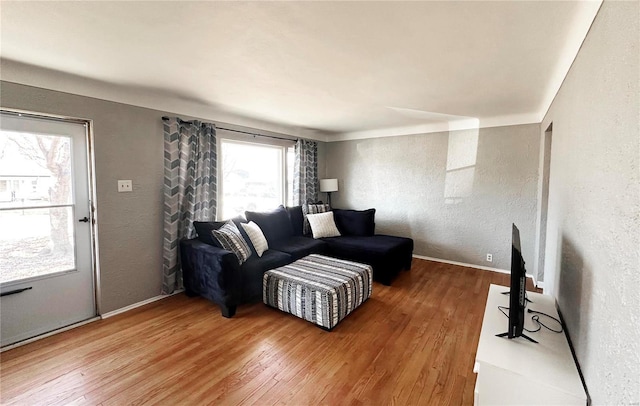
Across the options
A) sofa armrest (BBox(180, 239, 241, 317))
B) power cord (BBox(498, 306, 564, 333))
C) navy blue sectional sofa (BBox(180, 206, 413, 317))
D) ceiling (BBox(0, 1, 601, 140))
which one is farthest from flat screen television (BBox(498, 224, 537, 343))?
sofa armrest (BBox(180, 239, 241, 317))

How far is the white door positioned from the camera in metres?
2.21

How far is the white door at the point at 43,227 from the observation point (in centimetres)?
221

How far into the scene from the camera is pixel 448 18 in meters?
1.49

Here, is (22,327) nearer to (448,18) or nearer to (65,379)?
(65,379)

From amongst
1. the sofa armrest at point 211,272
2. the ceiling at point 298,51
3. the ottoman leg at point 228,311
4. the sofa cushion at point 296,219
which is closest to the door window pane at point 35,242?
the sofa armrest at point 211,272

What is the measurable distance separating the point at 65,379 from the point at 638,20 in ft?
11.2

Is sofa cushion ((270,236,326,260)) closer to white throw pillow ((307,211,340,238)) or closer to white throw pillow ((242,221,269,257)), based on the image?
white throw pillow ((307,211,340,238))

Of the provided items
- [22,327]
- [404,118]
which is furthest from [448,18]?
[22,327]

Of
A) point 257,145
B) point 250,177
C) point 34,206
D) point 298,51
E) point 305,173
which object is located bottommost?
point 34,206

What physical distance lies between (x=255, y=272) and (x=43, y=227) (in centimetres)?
191

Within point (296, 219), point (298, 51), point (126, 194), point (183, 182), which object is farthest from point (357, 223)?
point (126, 194)

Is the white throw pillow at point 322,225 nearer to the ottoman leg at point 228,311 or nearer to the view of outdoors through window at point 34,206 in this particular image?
the ottoman leg at point 228,311

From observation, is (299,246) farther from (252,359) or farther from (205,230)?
(252,359)

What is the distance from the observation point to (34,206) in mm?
2334
